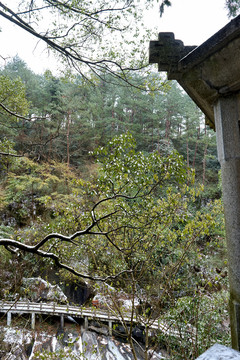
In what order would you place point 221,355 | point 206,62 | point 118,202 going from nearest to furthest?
point 221,355 < point 206,62 < point 118,202

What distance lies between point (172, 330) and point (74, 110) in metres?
12.9

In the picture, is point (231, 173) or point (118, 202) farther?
point (118, 202)

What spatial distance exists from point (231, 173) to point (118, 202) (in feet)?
8.34

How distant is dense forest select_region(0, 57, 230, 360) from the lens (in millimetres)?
3467

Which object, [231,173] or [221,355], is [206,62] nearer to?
[231,173]

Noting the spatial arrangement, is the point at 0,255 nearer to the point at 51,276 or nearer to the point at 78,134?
the point at 51,276

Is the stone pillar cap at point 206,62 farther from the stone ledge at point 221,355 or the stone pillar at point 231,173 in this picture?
the stone ledge at point 221,355

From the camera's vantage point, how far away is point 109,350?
21.2ft

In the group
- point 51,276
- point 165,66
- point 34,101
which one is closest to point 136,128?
point 34,101

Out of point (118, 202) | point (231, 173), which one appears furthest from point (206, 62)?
point (118, 202)

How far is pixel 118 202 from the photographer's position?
408 centimetres

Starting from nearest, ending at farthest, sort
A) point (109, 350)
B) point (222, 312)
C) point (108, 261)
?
point (222, 312) → point (108, 261) → point (109, 350)

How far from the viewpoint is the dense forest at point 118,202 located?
347 centimetres

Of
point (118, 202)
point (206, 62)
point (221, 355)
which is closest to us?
point (221, 355)
